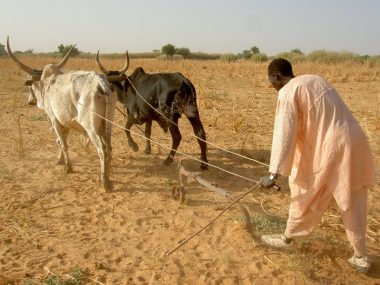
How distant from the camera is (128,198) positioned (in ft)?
17.5

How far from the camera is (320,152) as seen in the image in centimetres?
348

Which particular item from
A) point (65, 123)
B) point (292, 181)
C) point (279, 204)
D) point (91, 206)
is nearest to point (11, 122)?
point (65, 123)

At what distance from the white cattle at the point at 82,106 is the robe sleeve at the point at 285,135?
2633 millimetres

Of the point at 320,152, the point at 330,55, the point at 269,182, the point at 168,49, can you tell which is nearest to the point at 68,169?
the point at 269,182

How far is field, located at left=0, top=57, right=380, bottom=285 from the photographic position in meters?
3.66

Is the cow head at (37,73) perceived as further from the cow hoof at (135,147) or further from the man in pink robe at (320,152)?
the man in pink robe at (320,152)

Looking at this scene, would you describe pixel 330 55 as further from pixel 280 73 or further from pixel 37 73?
pixel 280 73

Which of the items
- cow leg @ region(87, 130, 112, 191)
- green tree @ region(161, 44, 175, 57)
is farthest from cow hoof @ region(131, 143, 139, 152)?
green tree @ region(161, 44, 175, 57)

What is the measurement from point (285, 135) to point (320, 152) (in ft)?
1.08

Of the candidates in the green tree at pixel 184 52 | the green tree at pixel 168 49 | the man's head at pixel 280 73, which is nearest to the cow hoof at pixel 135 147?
the man's head at pixel 280 73

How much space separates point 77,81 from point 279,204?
3049 millimetres

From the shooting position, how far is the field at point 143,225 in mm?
3660

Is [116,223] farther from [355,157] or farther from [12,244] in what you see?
[355,157]

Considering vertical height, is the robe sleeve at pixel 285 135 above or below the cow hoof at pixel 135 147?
above
